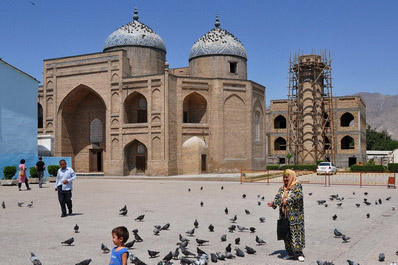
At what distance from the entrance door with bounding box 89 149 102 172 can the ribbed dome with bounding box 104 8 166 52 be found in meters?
9.53

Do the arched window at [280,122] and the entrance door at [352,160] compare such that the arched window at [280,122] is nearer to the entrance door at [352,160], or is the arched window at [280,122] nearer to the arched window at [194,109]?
the entrance door at [352,160]

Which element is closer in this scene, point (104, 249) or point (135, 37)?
point (104, 249)

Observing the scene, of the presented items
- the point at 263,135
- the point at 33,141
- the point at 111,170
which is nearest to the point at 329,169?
the point at 263,135

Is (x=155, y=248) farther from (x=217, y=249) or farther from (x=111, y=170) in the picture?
(x=111, y=170)

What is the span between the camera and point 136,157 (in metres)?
36.8

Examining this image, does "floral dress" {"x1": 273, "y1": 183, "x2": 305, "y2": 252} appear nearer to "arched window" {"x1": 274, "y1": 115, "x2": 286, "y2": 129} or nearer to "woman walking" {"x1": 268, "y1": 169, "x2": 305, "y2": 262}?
"woman walking" {"x1": 268, "y1": 169, "x2": 305, "y2": 262}

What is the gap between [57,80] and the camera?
3875 cm

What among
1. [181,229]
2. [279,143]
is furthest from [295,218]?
[279,143]

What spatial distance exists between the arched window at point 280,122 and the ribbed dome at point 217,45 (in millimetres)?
15846

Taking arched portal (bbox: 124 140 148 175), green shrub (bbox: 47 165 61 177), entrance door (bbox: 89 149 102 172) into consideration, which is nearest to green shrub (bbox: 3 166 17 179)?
green shrub (bbox: 47 165 61 177)

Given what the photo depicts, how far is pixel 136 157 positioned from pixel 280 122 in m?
25.8

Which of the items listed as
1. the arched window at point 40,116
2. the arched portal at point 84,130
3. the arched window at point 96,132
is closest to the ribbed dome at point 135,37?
the arched portal at point 84,130

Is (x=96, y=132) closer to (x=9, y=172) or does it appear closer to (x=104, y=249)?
(x=9, y=172)

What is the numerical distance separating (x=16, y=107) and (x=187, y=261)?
25.0 metres
